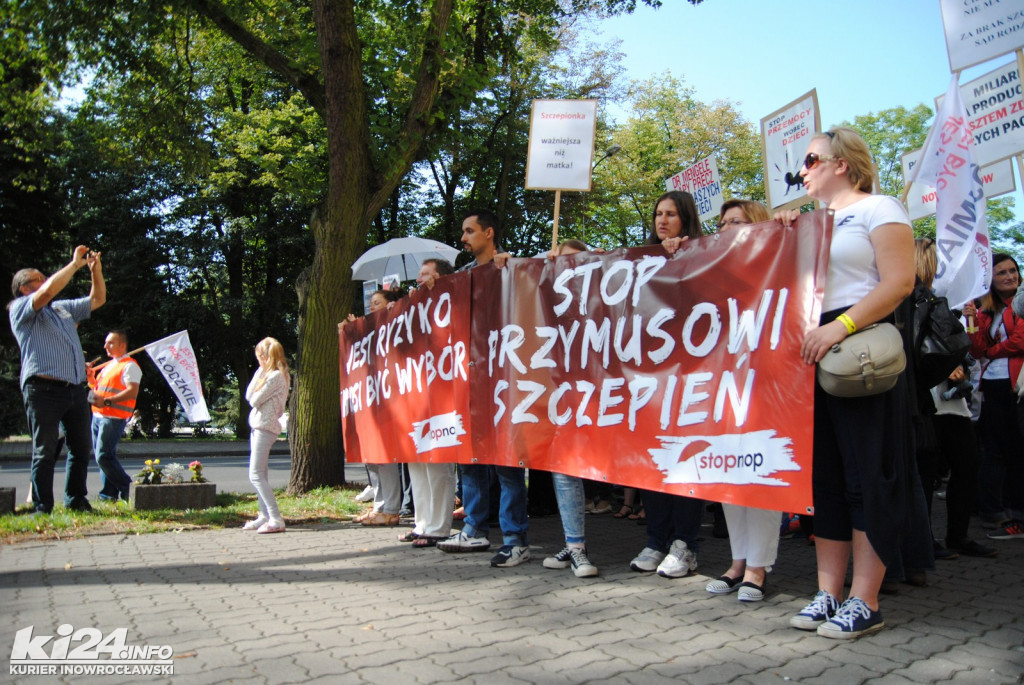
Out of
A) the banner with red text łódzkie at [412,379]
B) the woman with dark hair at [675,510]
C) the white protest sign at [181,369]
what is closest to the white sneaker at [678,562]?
the woman with dark hair at [675,510]

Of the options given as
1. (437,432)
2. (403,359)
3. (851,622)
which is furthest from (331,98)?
(851,622)

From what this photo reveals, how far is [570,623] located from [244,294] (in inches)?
1264

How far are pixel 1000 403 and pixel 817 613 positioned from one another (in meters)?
3.72

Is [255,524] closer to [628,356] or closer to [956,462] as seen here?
[628,356]

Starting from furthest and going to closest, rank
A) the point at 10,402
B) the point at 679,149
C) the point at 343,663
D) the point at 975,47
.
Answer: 1. the point at 679,149
2. the point at 10,402
3. the point at 975,47
4. the point at 343,663

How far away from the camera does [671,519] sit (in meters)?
5.09

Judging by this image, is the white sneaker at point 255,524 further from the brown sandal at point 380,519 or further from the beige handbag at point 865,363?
the beige handbag at point 865,363

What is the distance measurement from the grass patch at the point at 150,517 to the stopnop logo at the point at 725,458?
14.6 ft

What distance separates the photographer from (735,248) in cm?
404

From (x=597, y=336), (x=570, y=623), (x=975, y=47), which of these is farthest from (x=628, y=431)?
(x=975, y=47)

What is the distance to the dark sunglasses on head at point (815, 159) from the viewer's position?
3791 mm

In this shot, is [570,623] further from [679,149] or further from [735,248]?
[679,149]

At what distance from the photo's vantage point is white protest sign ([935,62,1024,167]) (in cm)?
767

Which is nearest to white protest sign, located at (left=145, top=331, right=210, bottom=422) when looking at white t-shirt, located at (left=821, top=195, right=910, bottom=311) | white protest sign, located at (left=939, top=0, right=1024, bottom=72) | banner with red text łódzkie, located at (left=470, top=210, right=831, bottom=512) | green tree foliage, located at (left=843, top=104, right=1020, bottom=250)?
banner with red text łódzkie, located at (left=470, top=210, right=831, bottom=512)
